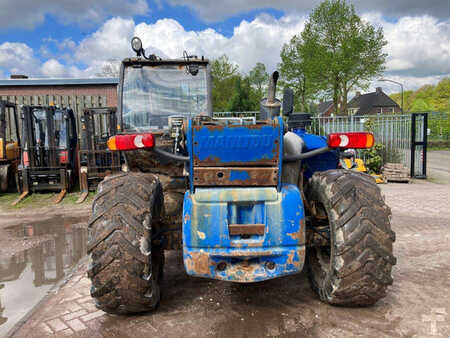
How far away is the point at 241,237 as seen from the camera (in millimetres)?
2955

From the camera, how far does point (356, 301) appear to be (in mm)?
3121

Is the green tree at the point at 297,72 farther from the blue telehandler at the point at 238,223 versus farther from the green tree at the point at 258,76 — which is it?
the blue telehandler at the point at 238,223

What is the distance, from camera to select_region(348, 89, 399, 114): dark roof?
6781 centimetres

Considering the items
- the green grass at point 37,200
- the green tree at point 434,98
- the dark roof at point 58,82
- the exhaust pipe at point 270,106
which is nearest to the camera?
the exhaust pipe at point 270,106

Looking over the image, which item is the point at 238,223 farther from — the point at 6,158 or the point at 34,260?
the point at 6,158

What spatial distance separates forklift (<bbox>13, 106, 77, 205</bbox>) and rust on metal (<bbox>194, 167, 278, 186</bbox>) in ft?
25.6

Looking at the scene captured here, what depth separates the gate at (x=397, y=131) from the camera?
11.9 m

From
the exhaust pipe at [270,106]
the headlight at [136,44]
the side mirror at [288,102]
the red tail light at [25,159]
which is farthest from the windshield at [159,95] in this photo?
the red tail light at [25,159]

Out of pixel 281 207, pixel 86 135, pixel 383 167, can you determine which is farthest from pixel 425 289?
pixel 86 135

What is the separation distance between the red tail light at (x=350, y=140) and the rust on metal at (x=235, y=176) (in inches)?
24.1

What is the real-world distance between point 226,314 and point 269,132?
162cm

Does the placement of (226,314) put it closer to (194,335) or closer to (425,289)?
(194,335)

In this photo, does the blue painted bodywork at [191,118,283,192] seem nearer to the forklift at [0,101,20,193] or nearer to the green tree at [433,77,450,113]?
the forklift at [0,101,20,193]

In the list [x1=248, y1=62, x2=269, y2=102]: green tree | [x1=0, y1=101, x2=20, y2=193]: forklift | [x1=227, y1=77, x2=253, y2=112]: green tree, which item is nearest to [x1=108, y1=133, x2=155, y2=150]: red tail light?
[x1=0, y1=101, x2=20, y2=193]: forklift
